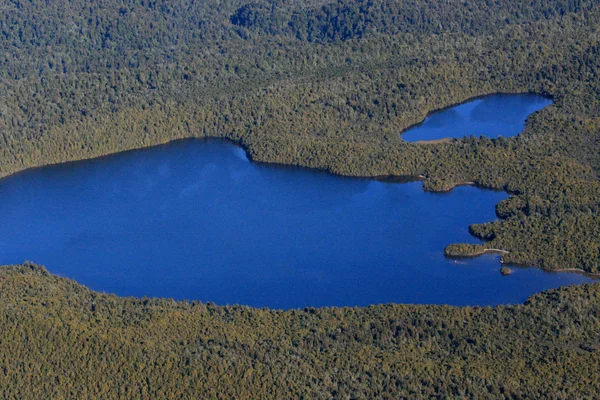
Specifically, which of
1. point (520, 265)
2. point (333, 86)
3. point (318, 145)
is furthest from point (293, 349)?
point (333, 86)

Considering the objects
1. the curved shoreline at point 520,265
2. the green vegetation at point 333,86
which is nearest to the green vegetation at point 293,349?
the curved shoreline at point 520,265

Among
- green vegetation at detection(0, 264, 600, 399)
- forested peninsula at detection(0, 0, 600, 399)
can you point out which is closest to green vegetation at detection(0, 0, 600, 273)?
forested peninsula at detection(0, 0, 600, 399)

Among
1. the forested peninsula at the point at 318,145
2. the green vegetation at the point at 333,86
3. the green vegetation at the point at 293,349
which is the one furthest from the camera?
the green vegetation at the point at 333,86

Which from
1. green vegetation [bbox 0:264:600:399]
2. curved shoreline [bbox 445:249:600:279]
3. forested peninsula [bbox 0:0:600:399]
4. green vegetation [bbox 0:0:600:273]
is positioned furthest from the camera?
green vegetation [bbox 0:0:600:273]

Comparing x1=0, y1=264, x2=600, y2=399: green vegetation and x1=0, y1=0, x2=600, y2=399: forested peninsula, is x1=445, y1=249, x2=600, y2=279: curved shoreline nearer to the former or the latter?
x1=0, y1=0, x2=600, y2=399: forested peninsula

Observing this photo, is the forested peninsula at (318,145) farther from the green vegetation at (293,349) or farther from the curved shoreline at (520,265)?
the curved shoreline at (520,265)

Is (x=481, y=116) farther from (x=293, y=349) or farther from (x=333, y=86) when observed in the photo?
(x=293, y=349)

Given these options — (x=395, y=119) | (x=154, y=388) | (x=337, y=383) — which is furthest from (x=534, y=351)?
(x=395, y=119)
